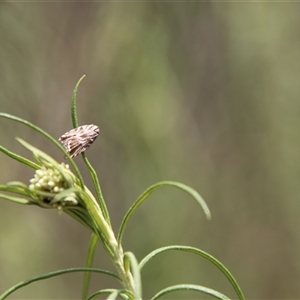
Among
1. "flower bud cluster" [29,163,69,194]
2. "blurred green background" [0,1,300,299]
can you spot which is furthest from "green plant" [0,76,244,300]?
"blurred green background" [0,1,300,299]

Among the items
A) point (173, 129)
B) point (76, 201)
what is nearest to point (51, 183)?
point (76, 201)

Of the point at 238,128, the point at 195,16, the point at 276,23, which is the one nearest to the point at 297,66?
the point at 276,23

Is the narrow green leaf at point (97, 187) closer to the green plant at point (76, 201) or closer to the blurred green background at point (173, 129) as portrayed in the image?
the green plant at point (76, 201)

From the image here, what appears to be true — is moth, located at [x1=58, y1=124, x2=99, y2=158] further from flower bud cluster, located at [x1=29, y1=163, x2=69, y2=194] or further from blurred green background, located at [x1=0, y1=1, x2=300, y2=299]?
blurred green background, located at [x1=0, y1=1, x2=300, y2=299]

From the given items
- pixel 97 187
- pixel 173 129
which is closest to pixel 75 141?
pixel 97 187

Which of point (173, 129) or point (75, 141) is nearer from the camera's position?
point (75, 141)

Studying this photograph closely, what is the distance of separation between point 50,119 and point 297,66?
58.8 inches

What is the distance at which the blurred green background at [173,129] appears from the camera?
2230 mm

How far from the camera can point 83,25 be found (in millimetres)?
2293

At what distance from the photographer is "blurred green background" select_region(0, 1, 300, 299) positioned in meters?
2.23

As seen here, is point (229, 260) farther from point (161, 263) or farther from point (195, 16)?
point (195, 16)

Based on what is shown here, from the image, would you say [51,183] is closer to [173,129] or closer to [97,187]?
[97,187]

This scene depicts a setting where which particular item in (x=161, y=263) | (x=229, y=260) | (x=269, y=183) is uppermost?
(x=269, y=183)

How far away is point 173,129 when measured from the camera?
8.01ft
